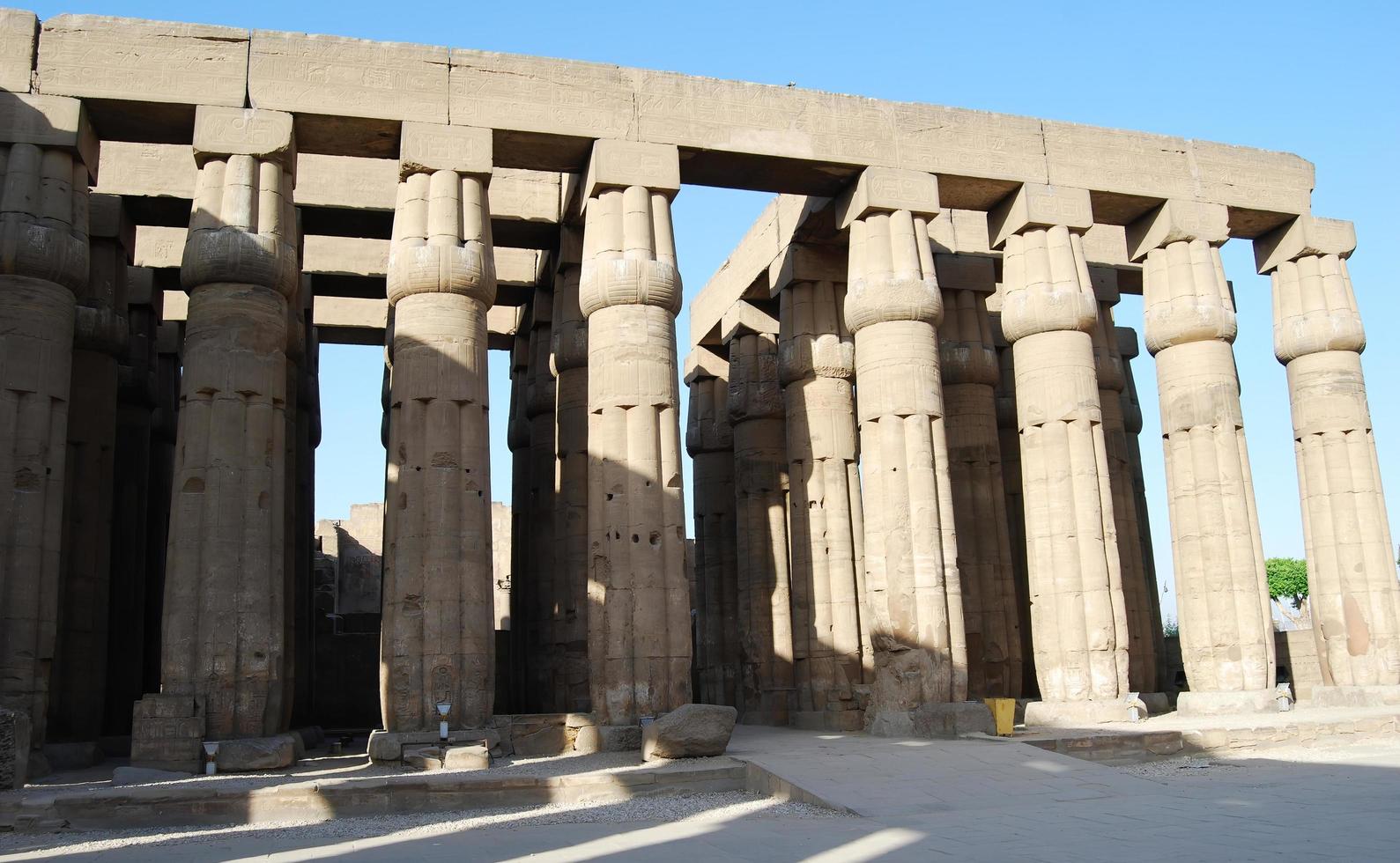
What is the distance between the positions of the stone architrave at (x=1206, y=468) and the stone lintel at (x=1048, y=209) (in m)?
1.81

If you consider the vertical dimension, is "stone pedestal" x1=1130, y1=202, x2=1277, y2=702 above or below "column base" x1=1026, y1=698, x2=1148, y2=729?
above

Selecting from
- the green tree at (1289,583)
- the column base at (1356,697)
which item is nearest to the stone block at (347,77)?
the column base at (1356,697)

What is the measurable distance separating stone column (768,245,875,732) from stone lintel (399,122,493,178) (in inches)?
286

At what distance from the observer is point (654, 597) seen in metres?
16.6

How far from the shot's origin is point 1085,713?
17953mm

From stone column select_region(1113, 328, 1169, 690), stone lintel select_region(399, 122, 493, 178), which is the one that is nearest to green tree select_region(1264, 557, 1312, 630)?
stone column select_region(1113, 328, 1169, 690)

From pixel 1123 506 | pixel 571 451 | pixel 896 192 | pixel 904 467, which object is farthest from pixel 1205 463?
pixel 571 451

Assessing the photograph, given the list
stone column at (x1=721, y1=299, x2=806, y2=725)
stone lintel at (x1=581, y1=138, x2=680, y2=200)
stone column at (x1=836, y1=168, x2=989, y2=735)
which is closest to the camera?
stone column at (x1=836, y1=168, x2=989, y2=735)

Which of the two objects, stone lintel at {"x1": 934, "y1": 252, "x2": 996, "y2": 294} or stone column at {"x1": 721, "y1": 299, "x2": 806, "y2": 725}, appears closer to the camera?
stone column at {"x1": 721, "y1": 299, "x2": 806, "y2": 725}

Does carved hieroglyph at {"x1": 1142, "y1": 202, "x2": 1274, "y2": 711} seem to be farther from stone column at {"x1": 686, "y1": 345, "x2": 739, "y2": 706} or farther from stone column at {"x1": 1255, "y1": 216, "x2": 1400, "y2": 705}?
stone column at {"x1": 686, "y1": 345, "x2": 739, "y2": 706}

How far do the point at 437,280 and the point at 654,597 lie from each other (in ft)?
17.4

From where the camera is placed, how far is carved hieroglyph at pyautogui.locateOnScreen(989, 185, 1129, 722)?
727 inches

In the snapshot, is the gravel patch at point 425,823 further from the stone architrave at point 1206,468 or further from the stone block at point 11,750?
the stone architrave at point 1206,468

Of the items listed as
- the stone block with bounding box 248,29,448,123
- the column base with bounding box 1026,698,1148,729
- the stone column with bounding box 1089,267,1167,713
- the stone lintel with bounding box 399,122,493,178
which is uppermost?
the stone block with bounding box 248,29,448,123
